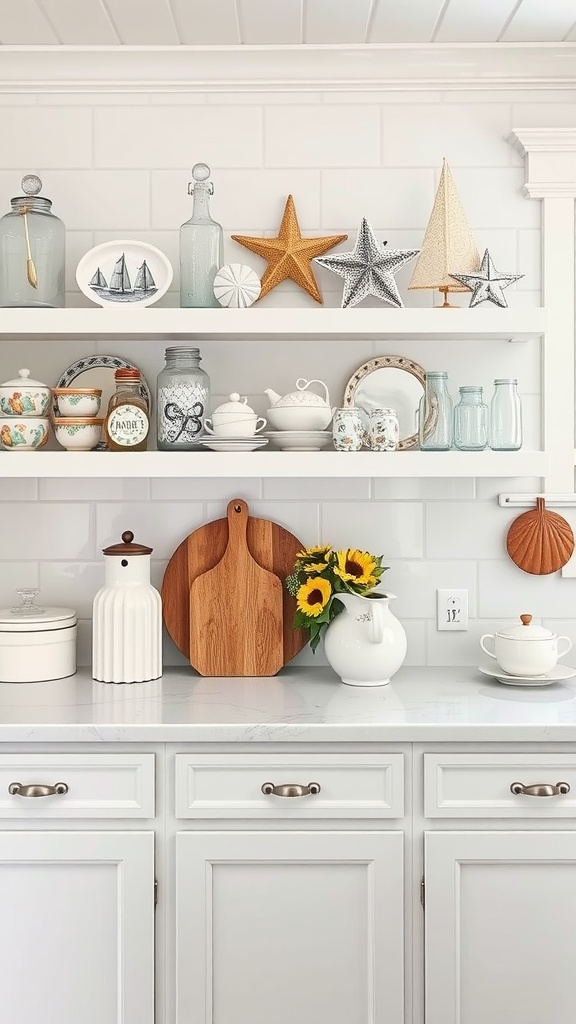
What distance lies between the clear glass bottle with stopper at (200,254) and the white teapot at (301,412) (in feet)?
0.92

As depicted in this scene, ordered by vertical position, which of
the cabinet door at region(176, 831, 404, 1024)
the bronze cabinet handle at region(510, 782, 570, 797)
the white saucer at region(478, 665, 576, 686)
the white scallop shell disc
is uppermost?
the white scallop shell disc

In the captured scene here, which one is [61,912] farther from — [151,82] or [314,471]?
[151,82]

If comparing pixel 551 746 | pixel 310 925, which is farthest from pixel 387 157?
pixel 310 925

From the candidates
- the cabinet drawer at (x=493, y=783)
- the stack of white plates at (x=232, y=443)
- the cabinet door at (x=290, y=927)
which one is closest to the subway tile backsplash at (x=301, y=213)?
the stack of white plates at (x=232, y=443)

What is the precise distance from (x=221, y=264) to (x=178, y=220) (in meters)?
0.21

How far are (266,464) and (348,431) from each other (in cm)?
20

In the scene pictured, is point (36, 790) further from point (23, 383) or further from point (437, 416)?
point (437, 416)

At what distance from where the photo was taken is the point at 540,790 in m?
1.78

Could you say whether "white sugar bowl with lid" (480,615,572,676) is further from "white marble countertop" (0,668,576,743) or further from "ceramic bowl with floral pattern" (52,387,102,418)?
"ceramic bowl with floral pattern" (52,387,102,418)

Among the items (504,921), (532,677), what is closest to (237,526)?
(532,677)

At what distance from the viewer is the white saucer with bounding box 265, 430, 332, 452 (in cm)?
212

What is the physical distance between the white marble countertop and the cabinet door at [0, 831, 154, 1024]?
0.68ft

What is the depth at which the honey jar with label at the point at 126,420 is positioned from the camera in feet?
6.91

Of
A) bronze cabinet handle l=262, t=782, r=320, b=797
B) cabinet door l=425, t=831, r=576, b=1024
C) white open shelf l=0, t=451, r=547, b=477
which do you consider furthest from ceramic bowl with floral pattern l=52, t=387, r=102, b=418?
cabinet door l=425, t=831, r=576, b=1024
